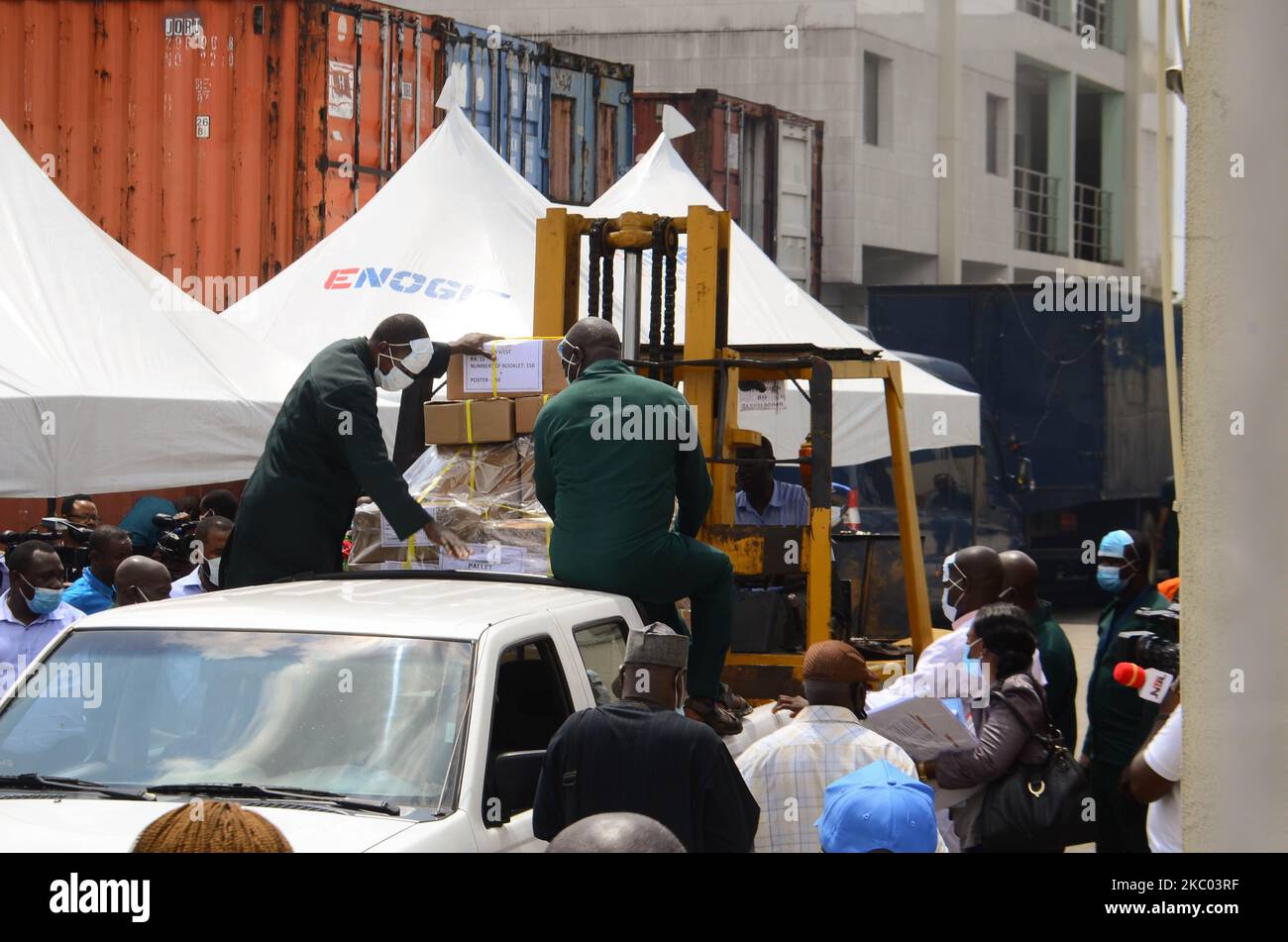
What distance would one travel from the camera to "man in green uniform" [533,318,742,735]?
5.72 metres

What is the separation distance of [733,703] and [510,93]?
12.8 metres

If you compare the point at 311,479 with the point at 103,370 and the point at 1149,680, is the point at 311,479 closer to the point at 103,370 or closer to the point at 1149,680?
the point at 103,370

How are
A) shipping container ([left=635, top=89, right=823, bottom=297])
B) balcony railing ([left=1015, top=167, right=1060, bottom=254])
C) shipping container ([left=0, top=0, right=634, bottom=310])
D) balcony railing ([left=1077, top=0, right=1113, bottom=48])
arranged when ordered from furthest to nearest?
1. balcony railing ([left=1077, top=0, right=1113, bottom=48])
2. balcony railing ([left=1015, top=167, right=1060, bottom=254])
3. shipping container ([left=635, top=89, right=823, bottom=297])
4. shipping container ([left=0, top=0, right=634, bottom=310])

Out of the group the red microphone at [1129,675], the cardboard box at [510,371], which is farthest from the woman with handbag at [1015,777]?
the cardboard box at [510,371]

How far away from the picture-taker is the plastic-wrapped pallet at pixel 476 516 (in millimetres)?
6410

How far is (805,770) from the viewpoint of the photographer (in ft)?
15.7

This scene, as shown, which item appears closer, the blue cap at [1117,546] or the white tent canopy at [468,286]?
the blue cap at [1117,546]

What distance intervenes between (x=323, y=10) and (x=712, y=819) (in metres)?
12.5

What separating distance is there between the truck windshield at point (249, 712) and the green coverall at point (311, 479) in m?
1.58

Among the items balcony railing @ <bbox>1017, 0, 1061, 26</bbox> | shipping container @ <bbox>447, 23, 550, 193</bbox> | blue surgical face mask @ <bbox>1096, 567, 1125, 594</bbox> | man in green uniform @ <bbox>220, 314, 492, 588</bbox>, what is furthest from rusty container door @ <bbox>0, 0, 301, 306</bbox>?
balcony railing @ <bbox>1017, 0, 1061, 26</bbox>

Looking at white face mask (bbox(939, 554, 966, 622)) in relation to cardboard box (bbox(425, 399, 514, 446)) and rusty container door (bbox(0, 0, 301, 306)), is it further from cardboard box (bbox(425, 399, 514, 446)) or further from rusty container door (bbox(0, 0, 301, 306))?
rusty container door (bbox(0, 0, 301, 306))

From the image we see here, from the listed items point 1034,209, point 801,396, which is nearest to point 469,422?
point 801,396

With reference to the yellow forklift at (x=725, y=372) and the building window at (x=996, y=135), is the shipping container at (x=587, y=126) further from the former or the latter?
the building window at (x=996, y=135)
